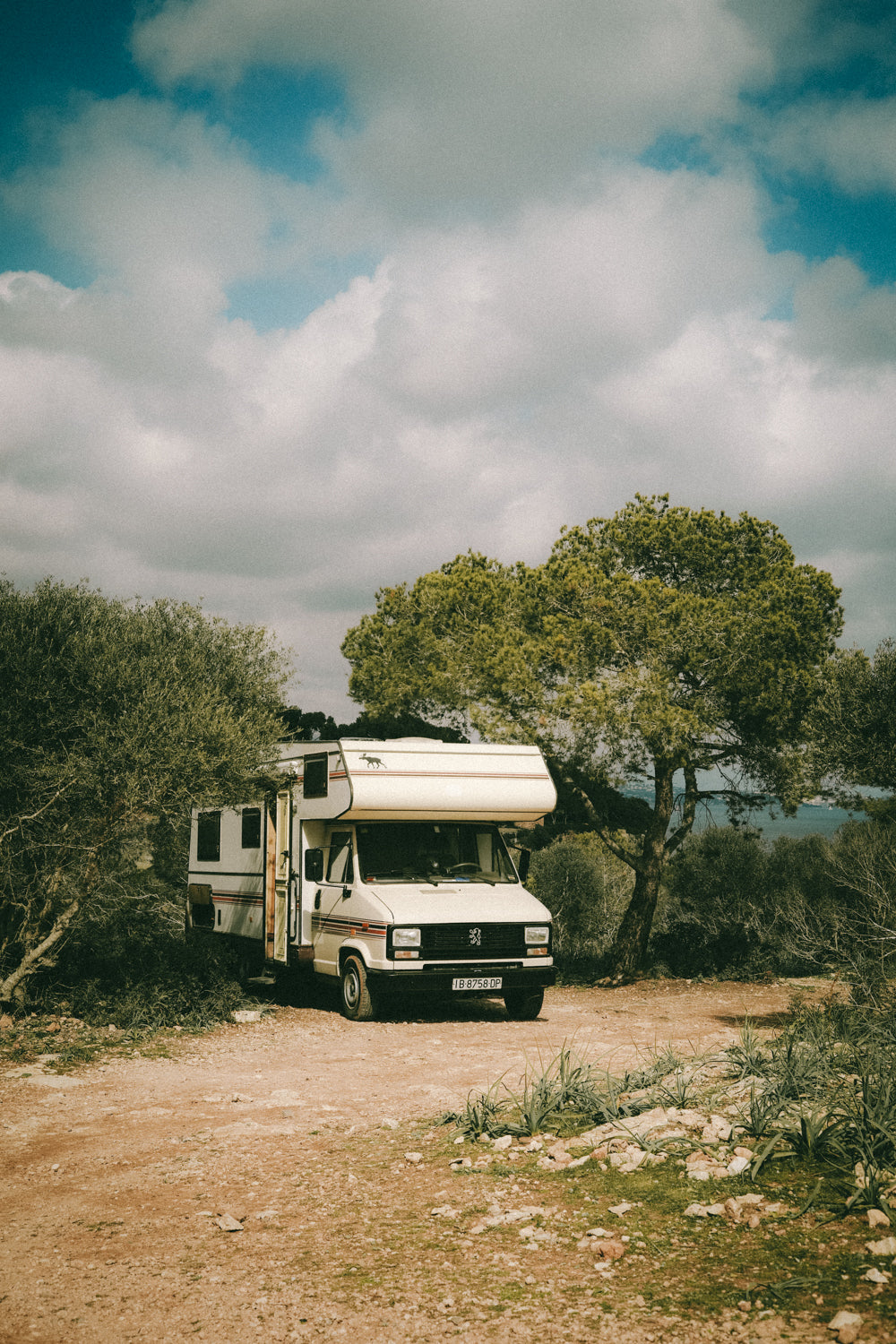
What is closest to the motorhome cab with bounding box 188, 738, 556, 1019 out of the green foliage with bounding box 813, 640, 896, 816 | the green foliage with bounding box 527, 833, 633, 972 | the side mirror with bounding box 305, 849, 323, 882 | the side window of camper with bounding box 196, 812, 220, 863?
the side mirror with bounding box 305, 849, 323, 882

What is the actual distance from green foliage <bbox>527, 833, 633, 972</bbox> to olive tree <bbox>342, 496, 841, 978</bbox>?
247 cm

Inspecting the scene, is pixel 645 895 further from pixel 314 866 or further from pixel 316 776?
pixel 316 776

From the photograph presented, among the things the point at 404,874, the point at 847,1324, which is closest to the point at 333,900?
the point at 404,874

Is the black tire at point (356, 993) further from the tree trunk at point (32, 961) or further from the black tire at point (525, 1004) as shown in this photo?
the tree trunk at point (32, 961)

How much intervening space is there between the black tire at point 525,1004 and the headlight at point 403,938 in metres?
1.39

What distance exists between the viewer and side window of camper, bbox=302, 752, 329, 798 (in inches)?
454

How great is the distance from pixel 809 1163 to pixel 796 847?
52.2 feet

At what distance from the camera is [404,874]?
1152 cm

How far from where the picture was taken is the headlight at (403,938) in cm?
1045

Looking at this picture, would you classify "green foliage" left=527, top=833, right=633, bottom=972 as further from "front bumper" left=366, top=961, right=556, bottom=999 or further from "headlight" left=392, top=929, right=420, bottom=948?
"headlight" left=392, top=929, right=420, bottom=948

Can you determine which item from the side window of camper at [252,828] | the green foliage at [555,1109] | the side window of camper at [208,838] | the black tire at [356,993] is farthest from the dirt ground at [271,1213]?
the side window of camper at [208,838]

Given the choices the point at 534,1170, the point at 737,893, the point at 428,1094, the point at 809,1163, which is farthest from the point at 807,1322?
the point at 737,893

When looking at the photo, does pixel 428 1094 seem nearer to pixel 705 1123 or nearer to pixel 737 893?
pixel 705 1123

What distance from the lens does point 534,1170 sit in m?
4.87
